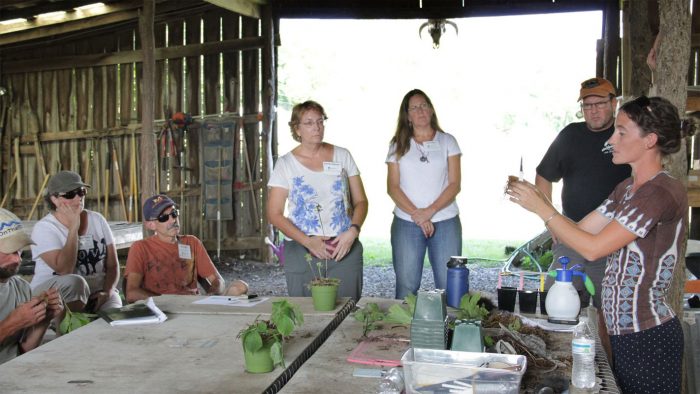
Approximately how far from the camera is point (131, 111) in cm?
1119

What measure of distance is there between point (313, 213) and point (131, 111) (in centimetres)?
756

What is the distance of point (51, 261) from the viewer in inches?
181

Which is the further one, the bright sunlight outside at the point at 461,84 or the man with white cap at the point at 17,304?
the bright sunlight outside at the point at 461,84

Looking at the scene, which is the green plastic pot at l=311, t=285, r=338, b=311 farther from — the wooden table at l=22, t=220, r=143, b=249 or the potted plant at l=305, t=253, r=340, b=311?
the wooden table at l=22, t=220, r=143, b=249

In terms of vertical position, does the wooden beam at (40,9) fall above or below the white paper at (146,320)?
above

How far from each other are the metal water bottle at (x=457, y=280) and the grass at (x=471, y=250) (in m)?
7.37

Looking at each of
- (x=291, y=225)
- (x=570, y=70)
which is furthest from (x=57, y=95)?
(x=570, y=70)

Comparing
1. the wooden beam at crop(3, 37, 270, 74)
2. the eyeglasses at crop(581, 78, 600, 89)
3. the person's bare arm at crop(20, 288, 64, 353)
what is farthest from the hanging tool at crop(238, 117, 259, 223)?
the person's bare arm at crop(20, 288, 64, 353)

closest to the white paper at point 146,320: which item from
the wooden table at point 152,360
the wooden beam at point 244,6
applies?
the wooden table at point 152,360

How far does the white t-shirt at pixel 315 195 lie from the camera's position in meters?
4.43

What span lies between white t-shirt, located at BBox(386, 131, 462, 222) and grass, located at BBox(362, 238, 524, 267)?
5.98 meters

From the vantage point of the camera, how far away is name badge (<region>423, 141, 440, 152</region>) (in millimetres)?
4840

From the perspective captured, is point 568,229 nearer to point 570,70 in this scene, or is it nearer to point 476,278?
point 476,278

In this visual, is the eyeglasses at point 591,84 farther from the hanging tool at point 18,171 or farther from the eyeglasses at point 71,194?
the hanging tool at point 18,171
